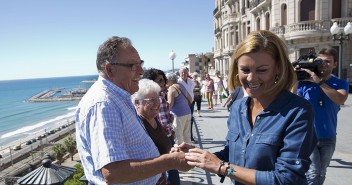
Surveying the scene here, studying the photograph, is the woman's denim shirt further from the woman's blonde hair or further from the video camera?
the video camera

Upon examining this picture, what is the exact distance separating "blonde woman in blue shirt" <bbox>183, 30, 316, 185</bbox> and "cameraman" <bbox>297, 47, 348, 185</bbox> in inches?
67.3

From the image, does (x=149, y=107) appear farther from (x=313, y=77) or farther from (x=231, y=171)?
(x=313, y=77)

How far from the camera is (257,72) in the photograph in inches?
66.7

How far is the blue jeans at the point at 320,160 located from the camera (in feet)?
→ 10.2

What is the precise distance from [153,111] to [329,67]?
7.98 ft

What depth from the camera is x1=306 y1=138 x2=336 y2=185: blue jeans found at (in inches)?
122

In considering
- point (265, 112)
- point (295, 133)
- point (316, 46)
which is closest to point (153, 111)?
point (265, 112)

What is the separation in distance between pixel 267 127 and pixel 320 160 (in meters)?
2.05

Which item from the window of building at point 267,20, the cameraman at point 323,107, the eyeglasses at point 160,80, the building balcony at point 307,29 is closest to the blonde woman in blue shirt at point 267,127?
the cameraman at point 323,107

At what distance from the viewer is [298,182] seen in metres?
1.54

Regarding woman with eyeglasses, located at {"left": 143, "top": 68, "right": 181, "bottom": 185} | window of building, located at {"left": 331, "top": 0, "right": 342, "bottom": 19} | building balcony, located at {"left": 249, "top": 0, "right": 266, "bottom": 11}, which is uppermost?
building balcony, located at {"left": 249, "top": 0, "right": 266, "bottom": 11}

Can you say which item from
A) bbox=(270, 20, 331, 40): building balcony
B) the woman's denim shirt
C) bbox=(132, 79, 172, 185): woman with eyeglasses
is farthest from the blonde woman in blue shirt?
bbox=(270, 20, 331, 40): building balcony

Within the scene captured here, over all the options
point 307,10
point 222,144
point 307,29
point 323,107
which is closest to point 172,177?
point 323,107

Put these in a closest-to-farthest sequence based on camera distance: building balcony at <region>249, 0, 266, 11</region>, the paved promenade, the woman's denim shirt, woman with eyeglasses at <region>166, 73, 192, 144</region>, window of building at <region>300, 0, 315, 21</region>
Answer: the woman's denim shirt → the paved promenade → woman with eyeglasses at <region>166, 73, 192, 144</region> → window of building at <region>300, 0, 315, 21</region> → building balcony at <region>249, 0, 266, 11</region>
